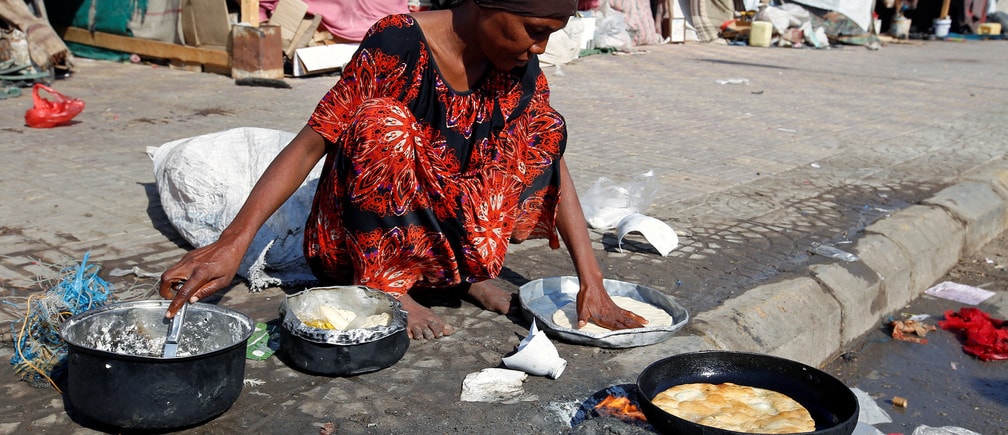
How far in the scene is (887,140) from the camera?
719 centimetres

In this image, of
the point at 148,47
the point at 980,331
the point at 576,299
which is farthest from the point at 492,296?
the point at 148,47

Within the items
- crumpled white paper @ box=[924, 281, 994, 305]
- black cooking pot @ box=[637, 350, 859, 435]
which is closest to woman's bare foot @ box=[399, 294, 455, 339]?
black cooking pot @ box=[637, 350, 859, 435]

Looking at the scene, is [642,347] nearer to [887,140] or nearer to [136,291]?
[136,291]

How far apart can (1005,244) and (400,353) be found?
4485 mm

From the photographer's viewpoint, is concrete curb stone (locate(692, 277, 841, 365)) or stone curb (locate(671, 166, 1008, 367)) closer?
concrete curb stone (locate(692, 277, 841, 365))

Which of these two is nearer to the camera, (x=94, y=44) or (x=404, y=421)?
(x=404, y=421)

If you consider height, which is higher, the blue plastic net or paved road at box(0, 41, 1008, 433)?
the blue plastic net

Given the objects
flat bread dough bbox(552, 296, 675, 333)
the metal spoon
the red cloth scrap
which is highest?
the metal spoon

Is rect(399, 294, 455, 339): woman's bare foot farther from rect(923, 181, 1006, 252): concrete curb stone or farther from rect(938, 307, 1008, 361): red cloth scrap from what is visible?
rect(923, 181, 1006, 252): concrete curb stone

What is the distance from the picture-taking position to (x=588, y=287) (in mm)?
3006

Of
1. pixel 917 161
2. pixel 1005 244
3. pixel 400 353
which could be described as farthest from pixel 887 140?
pixel 400 353

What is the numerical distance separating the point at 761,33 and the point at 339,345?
16.5 metres

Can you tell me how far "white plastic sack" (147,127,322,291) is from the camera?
3.48 m

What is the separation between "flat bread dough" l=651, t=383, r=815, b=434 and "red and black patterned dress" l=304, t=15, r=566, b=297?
34.1 inches
